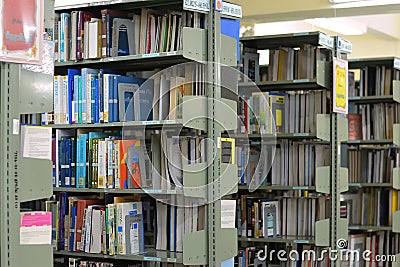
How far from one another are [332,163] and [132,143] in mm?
1637

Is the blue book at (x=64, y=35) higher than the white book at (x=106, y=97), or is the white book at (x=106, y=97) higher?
the blue book at (x=64, y=35)

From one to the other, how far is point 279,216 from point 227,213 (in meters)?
1.34

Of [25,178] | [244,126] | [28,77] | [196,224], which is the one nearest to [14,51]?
[28,77]

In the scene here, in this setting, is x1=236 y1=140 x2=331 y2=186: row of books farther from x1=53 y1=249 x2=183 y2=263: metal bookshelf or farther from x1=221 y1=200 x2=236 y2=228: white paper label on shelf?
x1=53 y1=249 x2=183 y2=263: metal bookshelf

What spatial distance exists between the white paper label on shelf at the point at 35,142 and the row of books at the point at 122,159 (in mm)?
1227

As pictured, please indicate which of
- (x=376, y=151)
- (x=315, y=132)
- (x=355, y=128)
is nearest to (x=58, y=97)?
(x=315, y=132)

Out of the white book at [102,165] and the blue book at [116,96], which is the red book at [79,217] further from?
the blue book at [116,96]

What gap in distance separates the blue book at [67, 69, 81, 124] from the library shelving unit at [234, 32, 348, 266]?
1419 mm

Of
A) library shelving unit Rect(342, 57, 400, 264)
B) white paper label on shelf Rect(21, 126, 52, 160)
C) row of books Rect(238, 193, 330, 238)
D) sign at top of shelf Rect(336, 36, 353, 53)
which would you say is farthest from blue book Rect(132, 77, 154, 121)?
library shelving unit Rect(342, 57, 400, 264)

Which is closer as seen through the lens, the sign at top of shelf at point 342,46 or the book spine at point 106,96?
the book spine at point 106,96

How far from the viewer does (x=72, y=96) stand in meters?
4.67

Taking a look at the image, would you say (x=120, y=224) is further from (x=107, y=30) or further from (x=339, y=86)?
(x=339, y=86)

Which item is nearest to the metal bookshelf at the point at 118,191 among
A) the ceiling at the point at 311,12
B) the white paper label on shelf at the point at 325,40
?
the white paper label on shelf at the point at 325,40

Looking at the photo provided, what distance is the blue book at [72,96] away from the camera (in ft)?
15.3
